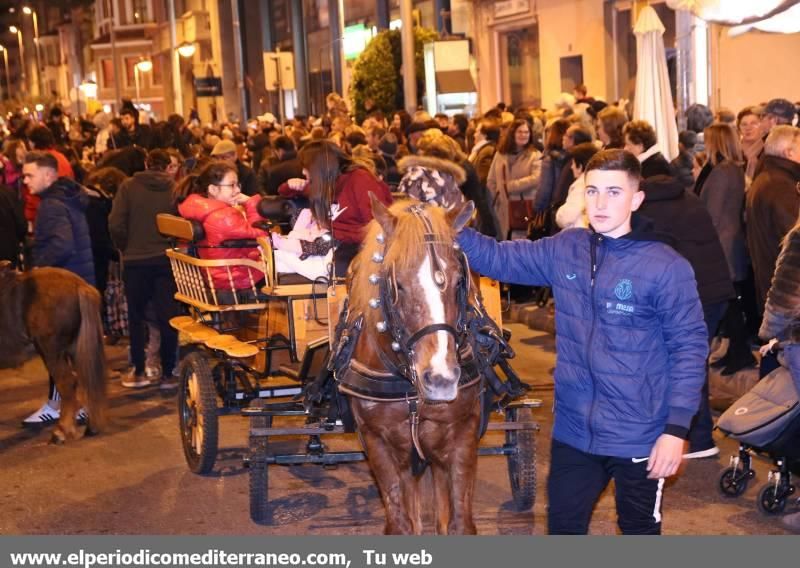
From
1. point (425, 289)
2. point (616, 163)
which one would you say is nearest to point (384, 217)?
point (425, 289)

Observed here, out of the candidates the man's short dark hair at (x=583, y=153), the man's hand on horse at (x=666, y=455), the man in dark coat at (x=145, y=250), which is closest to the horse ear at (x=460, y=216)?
the man's hand on horse at (x=666, y=455)

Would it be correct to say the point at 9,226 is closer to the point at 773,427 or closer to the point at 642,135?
the point at 642,135

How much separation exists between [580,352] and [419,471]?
1502mm

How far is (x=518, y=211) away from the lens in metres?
14.0

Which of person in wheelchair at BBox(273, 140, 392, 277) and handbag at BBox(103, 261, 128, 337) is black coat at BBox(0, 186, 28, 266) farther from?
→ person in wheelchair at BBox(273, 140, 392, 277)

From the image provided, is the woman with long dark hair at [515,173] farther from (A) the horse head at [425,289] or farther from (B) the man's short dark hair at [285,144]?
(A) the horse head at [425,289]

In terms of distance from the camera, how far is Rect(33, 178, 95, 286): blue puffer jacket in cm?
1031

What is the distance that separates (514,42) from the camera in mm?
29047

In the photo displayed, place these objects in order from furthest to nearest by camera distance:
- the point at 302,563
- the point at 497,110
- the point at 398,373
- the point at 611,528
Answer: the point at 497,110 → the point at 611,528 → the point at 398,373 → the point at 302,563

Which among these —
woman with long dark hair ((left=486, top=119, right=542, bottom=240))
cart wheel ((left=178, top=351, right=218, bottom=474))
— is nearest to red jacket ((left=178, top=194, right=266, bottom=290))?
cart wheel ((left=178, top=351, right=218, bottom=474))

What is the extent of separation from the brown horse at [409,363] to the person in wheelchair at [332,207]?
1555 mm

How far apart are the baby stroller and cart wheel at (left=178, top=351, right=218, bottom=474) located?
3.37 m

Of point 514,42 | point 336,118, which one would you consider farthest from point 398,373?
point 514,42

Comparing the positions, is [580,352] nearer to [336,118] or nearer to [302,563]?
[302,563]
